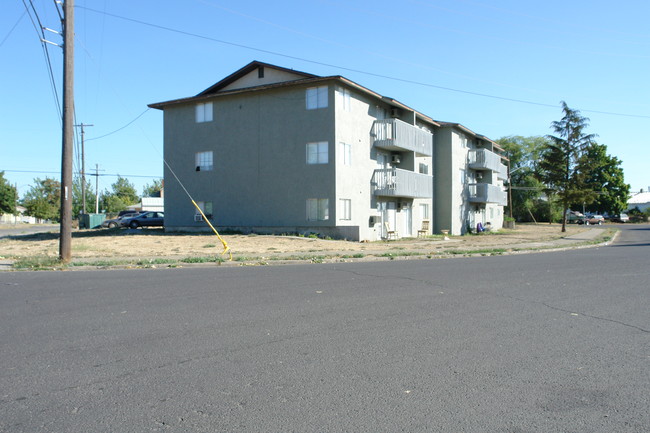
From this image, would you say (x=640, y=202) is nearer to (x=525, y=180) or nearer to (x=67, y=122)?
(x=525, y=180)

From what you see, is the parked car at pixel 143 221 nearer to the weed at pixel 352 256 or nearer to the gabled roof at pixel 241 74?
the gabled roof at pixel 241 74

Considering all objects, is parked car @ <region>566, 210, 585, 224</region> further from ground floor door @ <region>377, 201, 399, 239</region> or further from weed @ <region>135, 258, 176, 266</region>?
weed @ <region>135, 258, 176, 266</region>

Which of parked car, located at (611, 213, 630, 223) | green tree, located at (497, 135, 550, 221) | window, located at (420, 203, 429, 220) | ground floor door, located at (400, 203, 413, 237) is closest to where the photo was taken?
ground floor door, located at (400, 203, 413, 237)

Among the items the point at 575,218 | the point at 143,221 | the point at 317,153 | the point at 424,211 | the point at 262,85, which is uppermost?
the point at 262,85

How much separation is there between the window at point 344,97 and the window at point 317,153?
7.62ft

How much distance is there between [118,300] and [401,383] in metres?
6.06

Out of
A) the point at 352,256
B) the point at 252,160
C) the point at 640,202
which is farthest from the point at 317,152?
the point at 640,202

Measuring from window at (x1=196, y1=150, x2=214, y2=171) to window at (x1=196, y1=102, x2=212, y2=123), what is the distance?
6.71ft

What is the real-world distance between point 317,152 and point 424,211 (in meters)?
12.1

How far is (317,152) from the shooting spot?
2666 centimetres

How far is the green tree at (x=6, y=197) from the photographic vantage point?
69500 millimetres

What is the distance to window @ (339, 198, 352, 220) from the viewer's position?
26547 millimetres

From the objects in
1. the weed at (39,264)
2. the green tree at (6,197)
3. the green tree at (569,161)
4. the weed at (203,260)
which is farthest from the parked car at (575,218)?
the green tree at (6,197)

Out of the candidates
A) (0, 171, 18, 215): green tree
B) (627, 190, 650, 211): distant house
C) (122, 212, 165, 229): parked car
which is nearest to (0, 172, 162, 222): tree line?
(0, 171, 18, 215): green tree
